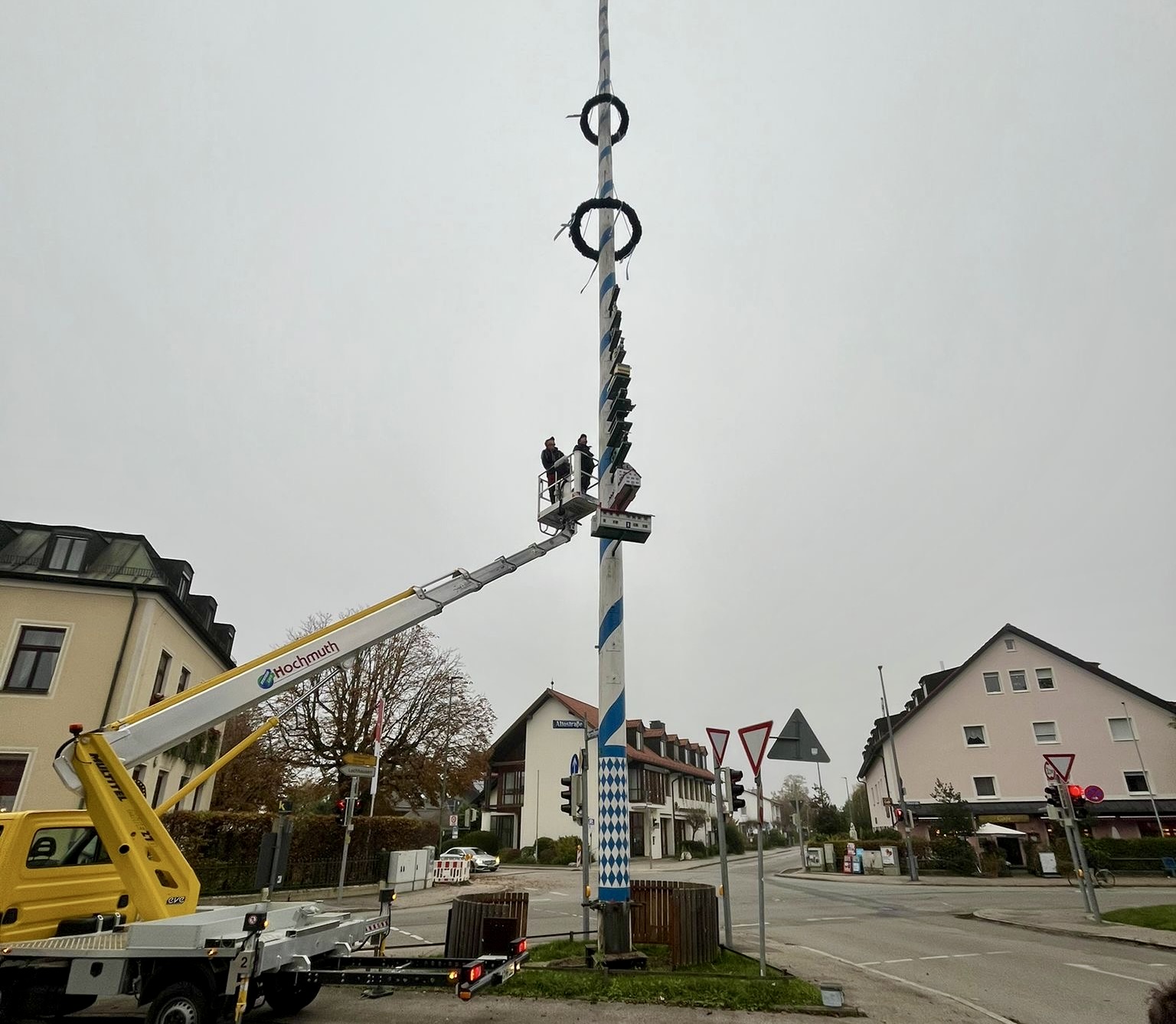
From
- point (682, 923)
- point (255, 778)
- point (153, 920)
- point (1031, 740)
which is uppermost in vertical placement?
point (1031, 740)

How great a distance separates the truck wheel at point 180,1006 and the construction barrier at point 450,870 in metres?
26.6

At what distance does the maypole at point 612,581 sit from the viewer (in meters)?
10.6

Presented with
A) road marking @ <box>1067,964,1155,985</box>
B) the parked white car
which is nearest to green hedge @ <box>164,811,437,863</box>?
the parked white car

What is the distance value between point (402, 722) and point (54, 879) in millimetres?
29986

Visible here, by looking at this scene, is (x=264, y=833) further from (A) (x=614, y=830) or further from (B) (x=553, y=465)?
(B) (x=553, y=465)

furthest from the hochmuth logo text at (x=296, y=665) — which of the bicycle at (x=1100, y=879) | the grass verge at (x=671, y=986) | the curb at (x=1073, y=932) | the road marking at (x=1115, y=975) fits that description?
the bicycle at (x=1100, y=879)

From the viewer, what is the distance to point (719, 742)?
1220cm

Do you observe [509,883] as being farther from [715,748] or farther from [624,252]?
[624,252]

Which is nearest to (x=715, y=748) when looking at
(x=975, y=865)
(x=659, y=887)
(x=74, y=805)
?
(x=659, y=887)

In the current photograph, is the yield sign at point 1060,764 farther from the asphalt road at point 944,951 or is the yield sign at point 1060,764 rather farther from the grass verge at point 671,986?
the grass verge at point 671,986

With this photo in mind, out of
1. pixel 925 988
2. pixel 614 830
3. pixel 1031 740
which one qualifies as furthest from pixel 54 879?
pixel 1031 740

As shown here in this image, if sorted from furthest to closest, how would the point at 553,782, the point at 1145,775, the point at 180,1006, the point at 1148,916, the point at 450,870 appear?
1. the point at 553,782
2. the point at 1145,775
3. the point at 450,870
4. the point at 1148,916
5. the point at 180,1006

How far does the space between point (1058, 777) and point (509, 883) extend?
21.9 metres

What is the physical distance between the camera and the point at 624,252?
50.5 ft
